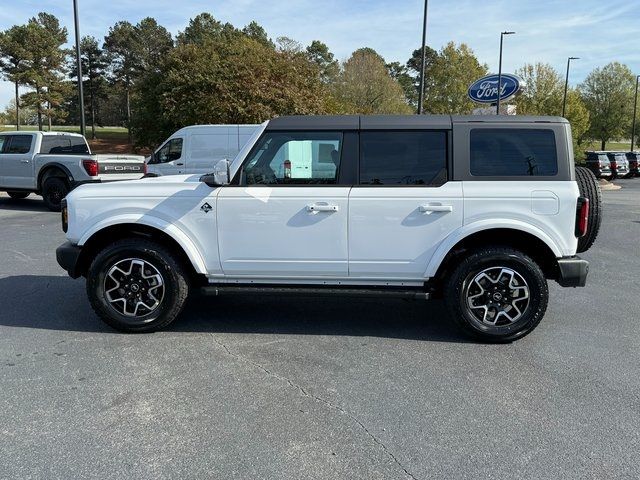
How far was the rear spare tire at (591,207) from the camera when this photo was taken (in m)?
4.58

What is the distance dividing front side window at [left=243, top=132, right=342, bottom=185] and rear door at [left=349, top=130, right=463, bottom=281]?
0.84 feet

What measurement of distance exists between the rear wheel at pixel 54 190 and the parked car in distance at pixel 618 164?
30823 millimetres

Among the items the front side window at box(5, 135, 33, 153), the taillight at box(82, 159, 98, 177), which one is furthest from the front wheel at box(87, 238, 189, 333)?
the front side window at box(5, 135, 33, 153)

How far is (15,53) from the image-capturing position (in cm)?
4331

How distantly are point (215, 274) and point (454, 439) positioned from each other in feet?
8.22

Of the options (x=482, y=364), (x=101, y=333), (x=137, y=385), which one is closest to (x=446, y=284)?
(x=482, y=364)

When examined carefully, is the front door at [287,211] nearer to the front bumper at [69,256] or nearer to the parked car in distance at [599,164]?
the front bumper at [69,256]

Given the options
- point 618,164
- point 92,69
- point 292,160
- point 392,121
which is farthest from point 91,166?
point 92,69

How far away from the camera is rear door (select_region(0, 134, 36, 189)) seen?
1333 centimetres

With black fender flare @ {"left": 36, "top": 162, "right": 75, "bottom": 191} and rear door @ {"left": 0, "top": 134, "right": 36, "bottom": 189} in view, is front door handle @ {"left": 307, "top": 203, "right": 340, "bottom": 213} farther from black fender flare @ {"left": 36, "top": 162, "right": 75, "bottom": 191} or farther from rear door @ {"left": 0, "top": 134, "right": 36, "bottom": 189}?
rear door @ {"left": 0, "top": 134, "right": 36, "bottom": 189}

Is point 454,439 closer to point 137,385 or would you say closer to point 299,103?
point 137,385

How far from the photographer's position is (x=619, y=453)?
288 centimetres

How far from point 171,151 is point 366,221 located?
38.4ft

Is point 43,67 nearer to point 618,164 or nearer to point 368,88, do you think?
point 368,88
